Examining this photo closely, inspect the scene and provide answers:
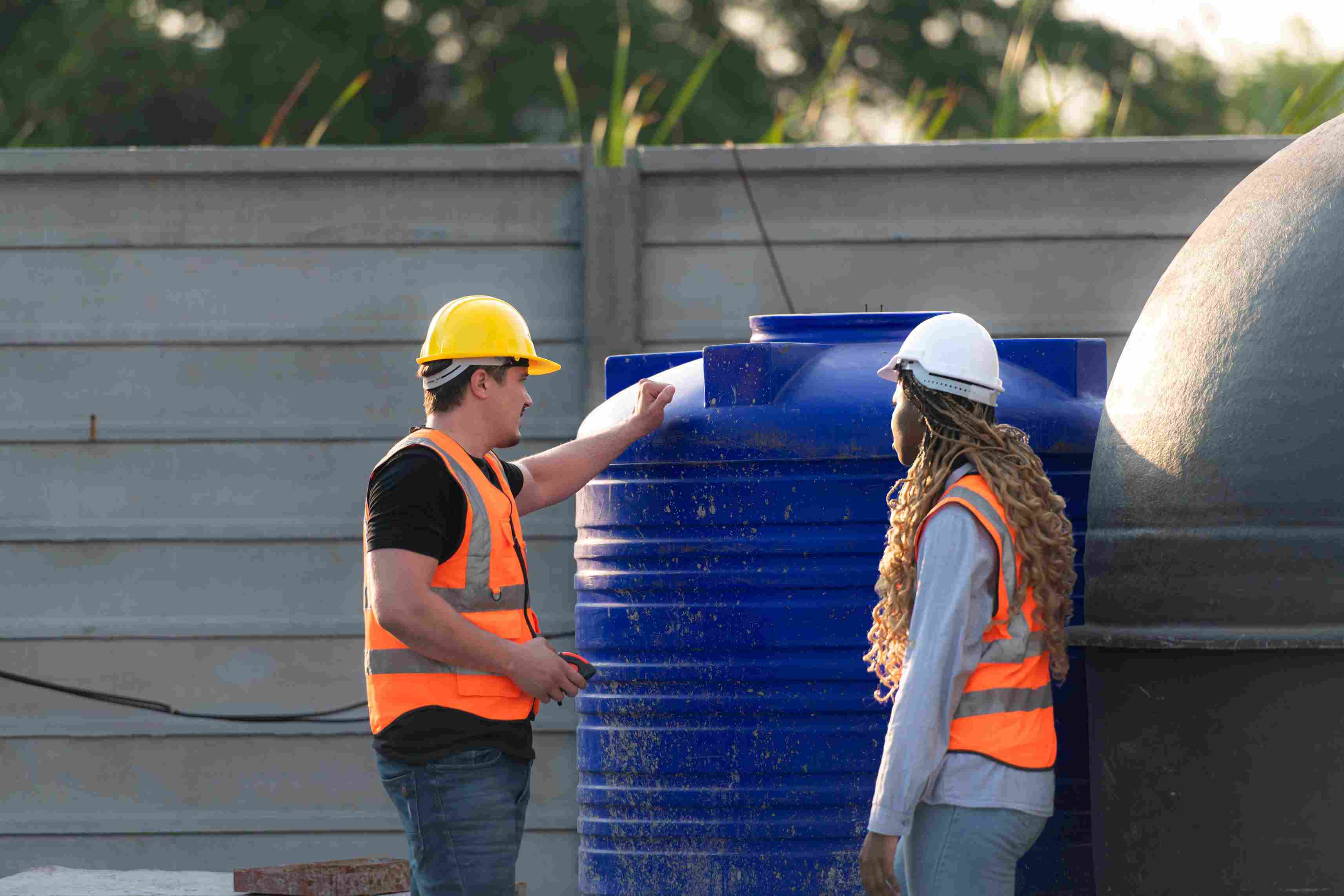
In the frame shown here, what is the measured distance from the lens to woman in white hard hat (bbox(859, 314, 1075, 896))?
2.84 m

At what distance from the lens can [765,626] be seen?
11.8 ft

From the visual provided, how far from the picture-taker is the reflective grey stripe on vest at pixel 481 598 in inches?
131

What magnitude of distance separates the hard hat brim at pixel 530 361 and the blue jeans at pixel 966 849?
129 cm

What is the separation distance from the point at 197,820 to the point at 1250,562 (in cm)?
370

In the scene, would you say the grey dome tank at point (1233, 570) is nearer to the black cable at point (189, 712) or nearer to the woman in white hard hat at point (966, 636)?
the woman in white hard hat at point (966, 636)

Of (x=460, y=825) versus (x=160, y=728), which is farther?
(x=160, y=728)

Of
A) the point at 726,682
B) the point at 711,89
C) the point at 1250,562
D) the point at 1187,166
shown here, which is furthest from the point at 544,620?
the point at 711,89

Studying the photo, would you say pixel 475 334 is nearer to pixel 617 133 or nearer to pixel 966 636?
pixel 966 636

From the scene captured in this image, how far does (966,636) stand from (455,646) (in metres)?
0.99

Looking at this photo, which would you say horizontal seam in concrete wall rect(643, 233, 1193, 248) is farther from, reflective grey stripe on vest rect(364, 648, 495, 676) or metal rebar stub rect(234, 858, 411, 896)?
reflective grey stripe on vest rect(364, 648, 495, 676)

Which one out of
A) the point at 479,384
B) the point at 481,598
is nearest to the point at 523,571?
the point at 481,598

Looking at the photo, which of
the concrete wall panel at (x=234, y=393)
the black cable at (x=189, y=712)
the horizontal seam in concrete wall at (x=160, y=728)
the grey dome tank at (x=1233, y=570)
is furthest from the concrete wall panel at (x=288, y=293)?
the grey dome tank at (x=1233, y=570)

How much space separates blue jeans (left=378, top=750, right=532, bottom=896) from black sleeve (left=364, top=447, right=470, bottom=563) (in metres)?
0.42

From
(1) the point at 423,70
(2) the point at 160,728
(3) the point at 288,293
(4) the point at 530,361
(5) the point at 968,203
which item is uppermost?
(1) the point at 423,70
